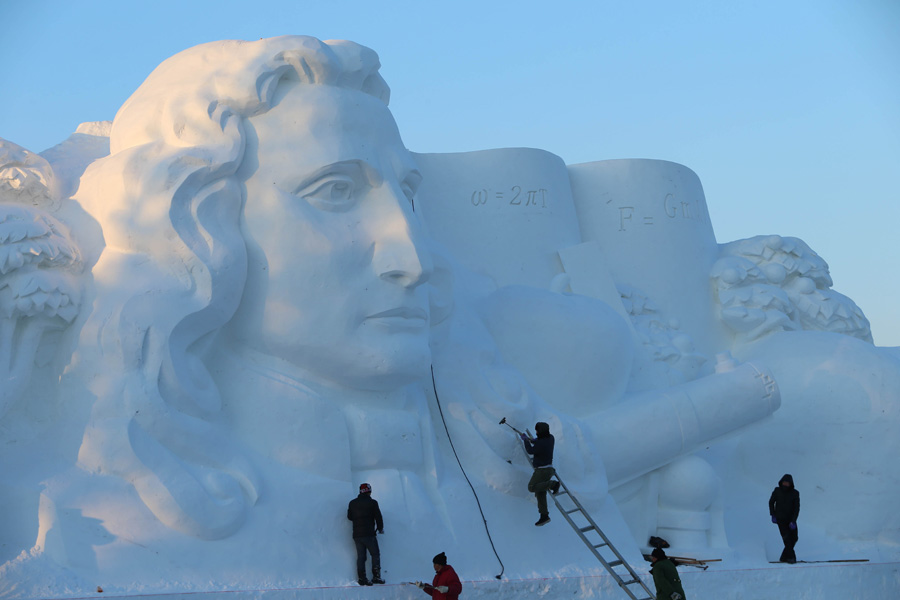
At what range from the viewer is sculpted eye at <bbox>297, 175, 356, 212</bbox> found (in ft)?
21.8

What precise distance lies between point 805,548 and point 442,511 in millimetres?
3672

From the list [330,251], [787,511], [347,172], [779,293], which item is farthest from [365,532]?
[779,293]

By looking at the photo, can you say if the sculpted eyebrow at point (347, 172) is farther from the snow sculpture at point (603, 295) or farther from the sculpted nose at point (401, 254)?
the snow sculpture at point (603, 295)

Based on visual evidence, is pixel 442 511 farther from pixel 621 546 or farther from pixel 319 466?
pixel 621 546

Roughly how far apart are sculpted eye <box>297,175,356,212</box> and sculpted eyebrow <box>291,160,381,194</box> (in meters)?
A: 0.03

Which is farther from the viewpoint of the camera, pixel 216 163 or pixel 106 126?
pixel 106 126

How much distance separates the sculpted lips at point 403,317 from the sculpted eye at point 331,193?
0.69m

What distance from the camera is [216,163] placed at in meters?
6.43

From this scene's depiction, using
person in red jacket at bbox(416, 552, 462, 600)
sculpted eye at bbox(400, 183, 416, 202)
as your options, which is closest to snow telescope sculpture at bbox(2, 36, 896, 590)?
sculpted eye at bbox(400, 183, 416, 202)

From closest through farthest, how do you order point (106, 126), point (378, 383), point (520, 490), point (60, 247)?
point (60, 247) < point (378, 383) < point (520, 490) < point (106, 126)

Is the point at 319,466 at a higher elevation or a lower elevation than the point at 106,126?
lower

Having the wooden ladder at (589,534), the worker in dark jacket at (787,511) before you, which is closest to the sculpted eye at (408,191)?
the wooden ladder at (589,534)

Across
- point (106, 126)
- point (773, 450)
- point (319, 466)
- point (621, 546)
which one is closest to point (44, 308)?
point (319, 466)

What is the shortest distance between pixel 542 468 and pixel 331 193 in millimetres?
2216
